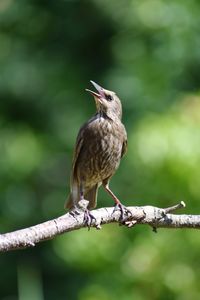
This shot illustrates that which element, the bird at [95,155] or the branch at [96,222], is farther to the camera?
the bird at [95,155]

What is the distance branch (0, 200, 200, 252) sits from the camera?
442 centimetres

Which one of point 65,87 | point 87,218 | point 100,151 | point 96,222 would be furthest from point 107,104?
point 65,87

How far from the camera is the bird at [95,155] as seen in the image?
687 centimetres

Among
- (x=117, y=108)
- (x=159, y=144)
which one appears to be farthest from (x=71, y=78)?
(x=159, y=144)

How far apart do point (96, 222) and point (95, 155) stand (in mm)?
1883

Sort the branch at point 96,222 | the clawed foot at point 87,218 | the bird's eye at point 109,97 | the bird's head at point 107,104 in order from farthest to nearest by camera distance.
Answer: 1. the bird's eye at point 109,97
2. the bird's head at point 107,104
3. the clawed foot at point 87,218
4. the branch at point 96,222

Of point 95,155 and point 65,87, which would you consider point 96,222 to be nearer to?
point 95,155

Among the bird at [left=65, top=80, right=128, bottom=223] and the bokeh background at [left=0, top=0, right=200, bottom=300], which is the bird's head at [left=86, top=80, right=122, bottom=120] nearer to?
the bird at [left=65, top=80, right=128, bottom=223]

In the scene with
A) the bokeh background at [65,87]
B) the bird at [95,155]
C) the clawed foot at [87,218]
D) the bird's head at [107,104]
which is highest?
the bokeh background at [65,87]

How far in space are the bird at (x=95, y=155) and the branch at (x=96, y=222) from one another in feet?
5.32

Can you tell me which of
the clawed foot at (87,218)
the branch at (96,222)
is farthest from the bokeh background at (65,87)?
the clawed foot at (87,218)

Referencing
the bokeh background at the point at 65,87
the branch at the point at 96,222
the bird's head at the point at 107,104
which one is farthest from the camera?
the bokeh background at the point at 65,87

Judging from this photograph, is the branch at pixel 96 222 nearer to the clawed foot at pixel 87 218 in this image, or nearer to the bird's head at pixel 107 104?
the clawed foot at pixel 87 218

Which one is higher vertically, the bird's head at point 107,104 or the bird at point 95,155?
the bird's head at point 107,104
